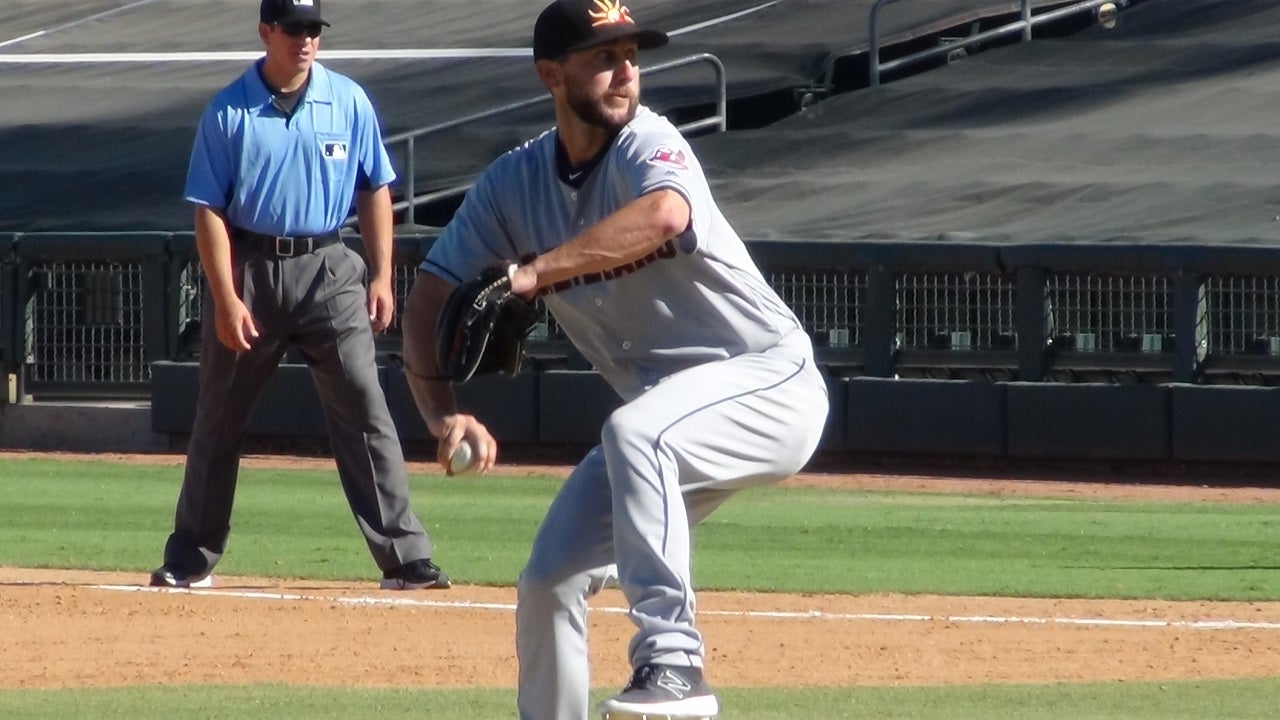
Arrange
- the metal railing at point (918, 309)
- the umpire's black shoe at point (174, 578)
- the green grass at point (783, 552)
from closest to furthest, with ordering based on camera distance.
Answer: the green grass at point (783, 552), the umpire's black shoe at point (174, 578), the metal railing at point (918, 309)

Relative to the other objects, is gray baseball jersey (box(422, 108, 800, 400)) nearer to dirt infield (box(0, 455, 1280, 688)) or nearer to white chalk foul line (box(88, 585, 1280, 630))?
dirt infield (box(0, 455, 1280, 688))

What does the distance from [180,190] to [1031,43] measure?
8.49 m

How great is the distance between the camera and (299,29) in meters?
7.88

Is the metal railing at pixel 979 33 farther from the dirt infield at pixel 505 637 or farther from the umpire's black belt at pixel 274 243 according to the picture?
the umpire's black belt at pixel 274 243

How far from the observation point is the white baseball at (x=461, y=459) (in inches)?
189

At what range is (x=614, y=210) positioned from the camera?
4.90 m

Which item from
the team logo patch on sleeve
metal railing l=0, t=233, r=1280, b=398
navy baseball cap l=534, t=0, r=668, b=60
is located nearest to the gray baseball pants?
the team logo patch on sleeve

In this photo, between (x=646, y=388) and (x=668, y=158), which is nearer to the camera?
(x=668, y=158)

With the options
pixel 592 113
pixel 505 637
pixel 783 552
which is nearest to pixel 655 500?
pixel 592 113

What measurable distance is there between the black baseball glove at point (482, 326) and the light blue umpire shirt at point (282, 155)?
10.4 ft

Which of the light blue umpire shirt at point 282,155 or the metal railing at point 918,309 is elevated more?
the light blue umpire shirt at point 282,155

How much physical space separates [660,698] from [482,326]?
0.86m

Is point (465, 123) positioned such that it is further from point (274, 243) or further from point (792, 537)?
Answer: point (274, 243)

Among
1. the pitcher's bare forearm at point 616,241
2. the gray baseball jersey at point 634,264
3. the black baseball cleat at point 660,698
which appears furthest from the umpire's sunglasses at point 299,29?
the black baseball cleat at point 660,698
